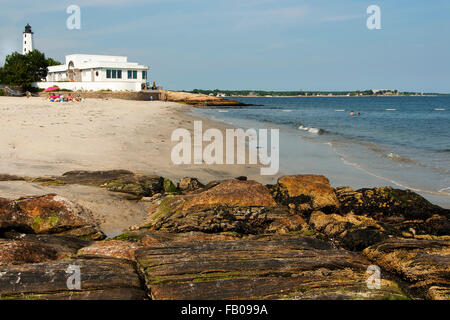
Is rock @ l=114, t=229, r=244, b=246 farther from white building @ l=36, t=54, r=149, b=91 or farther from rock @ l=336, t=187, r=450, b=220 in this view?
white building @ l=36, t=54, r=149, b=91

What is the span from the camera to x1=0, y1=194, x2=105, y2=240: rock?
6.10m

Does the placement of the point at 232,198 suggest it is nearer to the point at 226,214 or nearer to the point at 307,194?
the point at 226,214

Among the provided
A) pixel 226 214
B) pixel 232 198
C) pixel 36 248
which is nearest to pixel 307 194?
pixel 232 198

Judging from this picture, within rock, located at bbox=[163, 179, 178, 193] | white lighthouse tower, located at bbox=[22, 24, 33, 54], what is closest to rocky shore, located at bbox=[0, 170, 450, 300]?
rock, located at bbox=[163, 179, 178, 193]

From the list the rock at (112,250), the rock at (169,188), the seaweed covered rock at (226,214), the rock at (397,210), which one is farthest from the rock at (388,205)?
the rock at (112,250)

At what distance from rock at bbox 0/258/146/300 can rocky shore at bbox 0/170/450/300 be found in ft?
0.03

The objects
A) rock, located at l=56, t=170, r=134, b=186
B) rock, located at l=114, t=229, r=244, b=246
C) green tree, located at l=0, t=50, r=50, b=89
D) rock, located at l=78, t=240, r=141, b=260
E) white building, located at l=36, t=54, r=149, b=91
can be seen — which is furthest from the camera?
green tree, located at l=0, t=50, r=50, b=89

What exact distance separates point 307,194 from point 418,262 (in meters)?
3.30

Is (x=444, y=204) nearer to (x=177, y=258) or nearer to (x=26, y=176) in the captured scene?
(x=177, y=258)

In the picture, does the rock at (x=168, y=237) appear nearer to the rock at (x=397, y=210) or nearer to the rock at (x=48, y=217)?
the rock at (x=48, y=217)

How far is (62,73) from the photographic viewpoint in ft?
224

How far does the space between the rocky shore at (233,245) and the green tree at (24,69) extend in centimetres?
6072

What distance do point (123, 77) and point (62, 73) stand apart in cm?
1351

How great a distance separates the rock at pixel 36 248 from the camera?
454 cm
